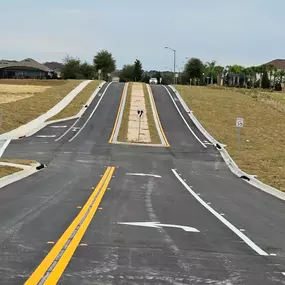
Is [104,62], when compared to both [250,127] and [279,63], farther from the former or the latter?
[250,127]

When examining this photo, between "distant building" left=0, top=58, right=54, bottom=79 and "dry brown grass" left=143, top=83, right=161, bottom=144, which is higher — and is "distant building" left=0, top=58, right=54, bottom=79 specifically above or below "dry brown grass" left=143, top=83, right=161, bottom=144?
above

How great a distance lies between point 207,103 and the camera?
64125mm

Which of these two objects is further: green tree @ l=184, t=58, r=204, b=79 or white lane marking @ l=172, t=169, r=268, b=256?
green tree @ l=184, t=58, r=204, b=79

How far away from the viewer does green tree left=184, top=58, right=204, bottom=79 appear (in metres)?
151

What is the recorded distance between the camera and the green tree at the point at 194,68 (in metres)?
151

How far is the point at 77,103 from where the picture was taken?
60094 millimetres

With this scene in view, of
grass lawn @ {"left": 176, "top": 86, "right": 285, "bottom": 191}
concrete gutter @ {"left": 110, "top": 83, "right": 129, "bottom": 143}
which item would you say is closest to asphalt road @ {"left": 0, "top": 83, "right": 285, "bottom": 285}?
grass lawn @ {"left": 176, "top": 86, "right": 285, "bottom": 191}

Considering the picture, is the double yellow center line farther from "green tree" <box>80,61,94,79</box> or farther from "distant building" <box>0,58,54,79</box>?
"distant building" <box>0,58,54,79</box>

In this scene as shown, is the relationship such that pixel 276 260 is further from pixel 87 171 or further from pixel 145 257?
pixel 87 171

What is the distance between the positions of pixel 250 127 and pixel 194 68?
4051 inches

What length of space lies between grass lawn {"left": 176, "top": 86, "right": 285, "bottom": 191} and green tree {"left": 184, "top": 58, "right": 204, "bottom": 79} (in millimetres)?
74884

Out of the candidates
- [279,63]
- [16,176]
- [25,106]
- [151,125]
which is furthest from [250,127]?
[279,63]

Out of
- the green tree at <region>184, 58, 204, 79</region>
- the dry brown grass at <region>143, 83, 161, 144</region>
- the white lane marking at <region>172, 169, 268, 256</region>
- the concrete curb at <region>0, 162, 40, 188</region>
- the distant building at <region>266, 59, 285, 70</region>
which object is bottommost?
the dry brown grass at <region>143, 83, 161, 144</region>

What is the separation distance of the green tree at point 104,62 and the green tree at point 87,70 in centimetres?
282
